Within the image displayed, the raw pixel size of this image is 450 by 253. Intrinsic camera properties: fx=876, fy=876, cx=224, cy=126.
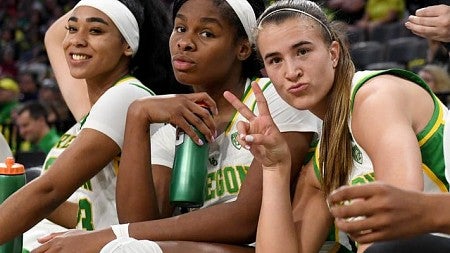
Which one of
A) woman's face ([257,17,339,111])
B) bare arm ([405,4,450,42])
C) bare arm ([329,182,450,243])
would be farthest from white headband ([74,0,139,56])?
bare arm ([329,182,450,243])

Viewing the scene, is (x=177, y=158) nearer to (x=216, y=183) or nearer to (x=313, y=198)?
(x=216, y=183)

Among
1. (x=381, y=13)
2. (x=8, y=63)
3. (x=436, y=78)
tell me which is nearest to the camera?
(x=436, y=78)

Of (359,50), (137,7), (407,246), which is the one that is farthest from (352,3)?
(407,246)

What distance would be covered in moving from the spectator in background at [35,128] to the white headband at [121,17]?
3424 millimetres

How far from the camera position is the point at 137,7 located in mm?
3016

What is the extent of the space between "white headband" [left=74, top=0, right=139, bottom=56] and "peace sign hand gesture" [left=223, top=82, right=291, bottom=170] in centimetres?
88

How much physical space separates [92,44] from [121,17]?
13 centimetres

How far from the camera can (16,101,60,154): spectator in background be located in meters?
6.30

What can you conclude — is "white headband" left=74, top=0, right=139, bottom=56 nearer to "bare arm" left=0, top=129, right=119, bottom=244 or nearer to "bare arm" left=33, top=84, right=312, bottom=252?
"bare arm" left=0, top=129, right=119, bottom=244

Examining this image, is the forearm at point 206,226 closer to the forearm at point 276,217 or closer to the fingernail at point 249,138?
the forearm at point 276,217

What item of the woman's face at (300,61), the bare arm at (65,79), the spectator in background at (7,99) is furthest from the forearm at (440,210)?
the spectator in background at (7,99)

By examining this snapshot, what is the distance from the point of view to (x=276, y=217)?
7.21 ft

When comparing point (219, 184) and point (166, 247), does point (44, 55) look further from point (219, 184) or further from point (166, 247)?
point (166, 247)

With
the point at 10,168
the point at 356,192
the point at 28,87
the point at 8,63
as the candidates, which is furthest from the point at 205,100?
the point at 8,63
